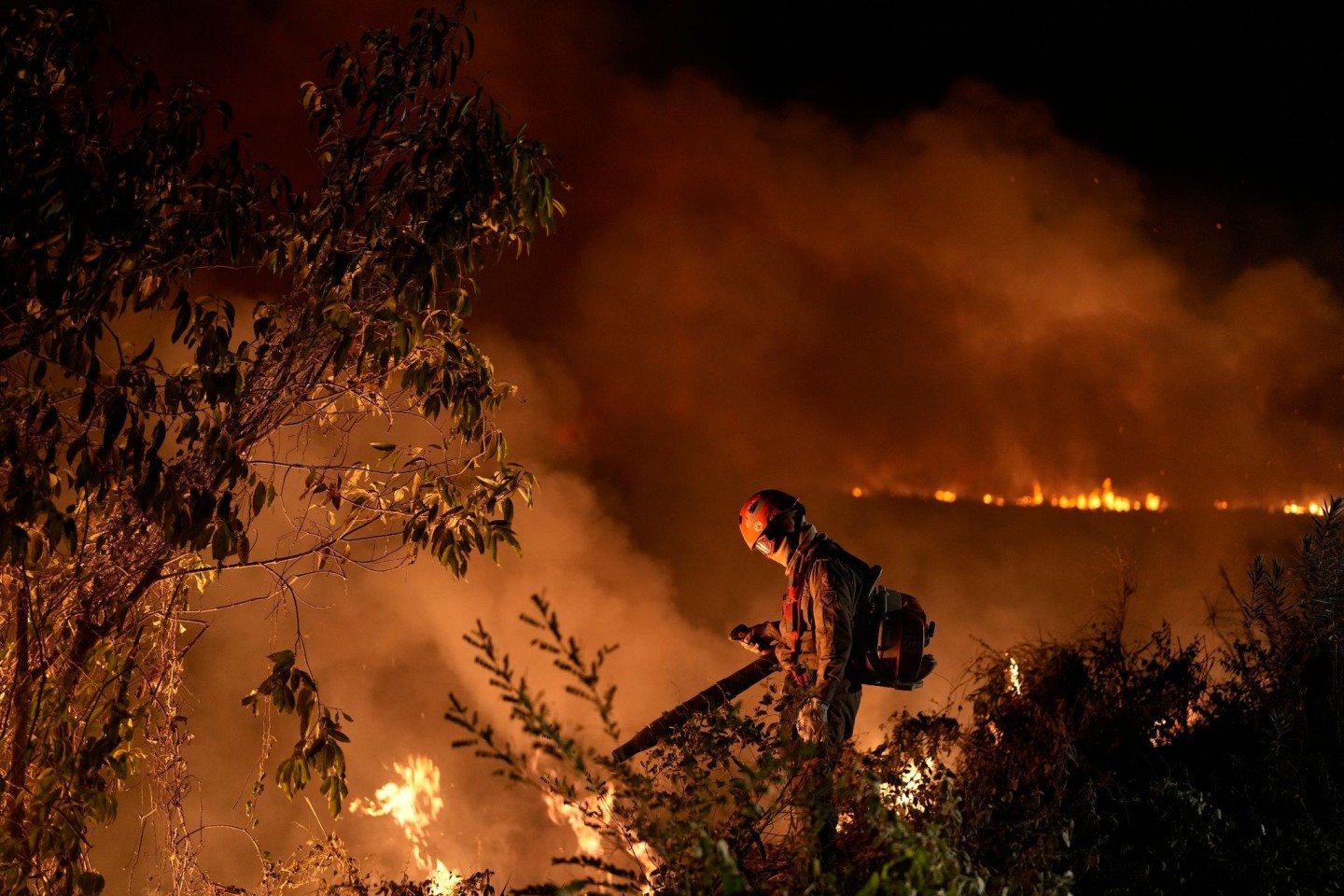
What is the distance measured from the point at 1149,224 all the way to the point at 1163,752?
1396cm

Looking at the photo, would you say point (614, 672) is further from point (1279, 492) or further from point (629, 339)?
point (1279, 492)

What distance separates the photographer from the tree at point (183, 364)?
330 centimetres

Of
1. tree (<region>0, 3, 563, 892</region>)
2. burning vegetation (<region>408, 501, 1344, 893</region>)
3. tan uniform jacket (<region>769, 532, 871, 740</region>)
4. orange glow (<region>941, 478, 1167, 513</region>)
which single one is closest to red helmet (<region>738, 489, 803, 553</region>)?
tan uniform jacket (<region>769, 532, 871, 740</region>)

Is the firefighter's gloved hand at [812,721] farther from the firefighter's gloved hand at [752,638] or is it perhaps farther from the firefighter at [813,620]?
the firefighter's gloved hand at [752,638]

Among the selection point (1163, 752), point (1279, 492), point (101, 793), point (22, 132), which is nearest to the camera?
point (22, 132)

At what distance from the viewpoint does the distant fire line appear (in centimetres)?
1602

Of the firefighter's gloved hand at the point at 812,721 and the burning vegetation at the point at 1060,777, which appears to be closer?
the burning vegetation at the point at 1060,777

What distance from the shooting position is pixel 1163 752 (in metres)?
5.18

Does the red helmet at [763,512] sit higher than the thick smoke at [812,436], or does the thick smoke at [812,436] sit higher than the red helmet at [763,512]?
the thick smoke at [812,436]

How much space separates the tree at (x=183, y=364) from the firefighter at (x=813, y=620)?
123 cm

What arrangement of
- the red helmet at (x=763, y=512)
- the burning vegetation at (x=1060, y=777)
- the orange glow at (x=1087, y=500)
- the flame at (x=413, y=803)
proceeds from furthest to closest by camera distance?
the orange glow at (x=1087, y=500)
the flame at (x=413, y=803)
the red helmet at (x=763, y=512)
the burning vegetation at (x=1060, y=777)

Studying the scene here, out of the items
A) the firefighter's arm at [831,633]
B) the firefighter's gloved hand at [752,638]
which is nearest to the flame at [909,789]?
the firefighter's arm at [831,633]

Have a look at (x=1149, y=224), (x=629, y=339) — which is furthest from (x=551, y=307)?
(x=1149, y=224)

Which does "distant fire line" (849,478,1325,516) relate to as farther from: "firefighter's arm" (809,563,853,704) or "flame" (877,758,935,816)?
"flame" (877,758,935,816)
